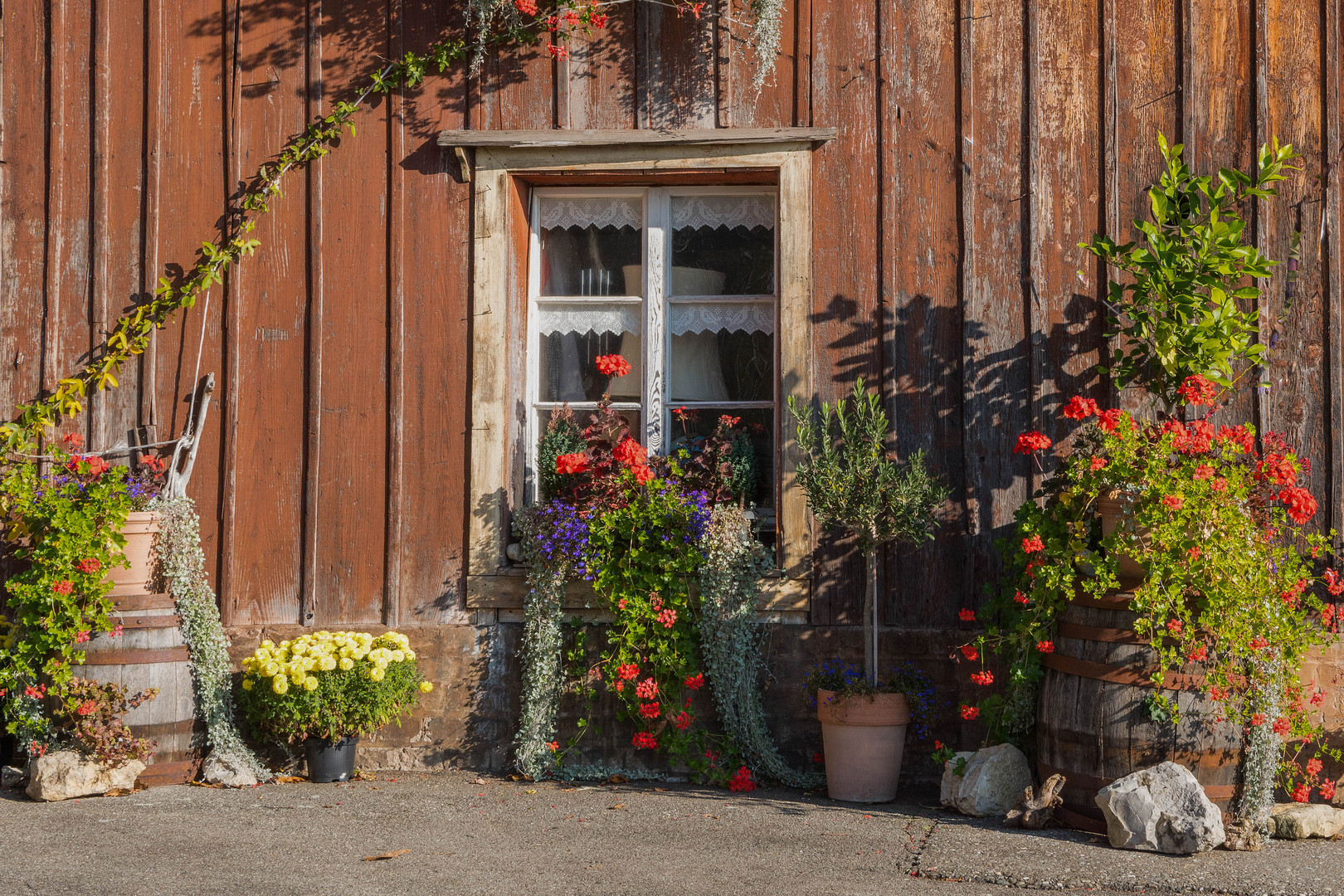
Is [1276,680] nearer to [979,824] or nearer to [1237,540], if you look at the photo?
[1237,540]

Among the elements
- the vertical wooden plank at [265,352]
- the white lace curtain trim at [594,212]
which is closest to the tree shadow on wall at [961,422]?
the white lace curtain trim at [594,212]

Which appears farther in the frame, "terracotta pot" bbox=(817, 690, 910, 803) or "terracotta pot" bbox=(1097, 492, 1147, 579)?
"terracotta pot" bbox=(817, 690, 910, 803)

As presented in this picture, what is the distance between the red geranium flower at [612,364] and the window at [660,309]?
0.23m

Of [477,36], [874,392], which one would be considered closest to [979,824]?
[874,392]

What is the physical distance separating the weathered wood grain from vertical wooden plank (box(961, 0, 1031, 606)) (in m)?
0.95

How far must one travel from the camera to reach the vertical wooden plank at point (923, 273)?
449 centimetres

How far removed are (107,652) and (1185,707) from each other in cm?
390

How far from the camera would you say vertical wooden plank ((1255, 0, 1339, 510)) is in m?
4.37

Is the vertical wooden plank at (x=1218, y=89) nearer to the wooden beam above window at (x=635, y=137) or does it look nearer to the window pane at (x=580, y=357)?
the wooden beam above window at (x=635, y=137)

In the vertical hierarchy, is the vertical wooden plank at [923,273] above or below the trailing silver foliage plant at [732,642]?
above

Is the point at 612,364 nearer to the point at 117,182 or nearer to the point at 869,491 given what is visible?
the point at 869,491

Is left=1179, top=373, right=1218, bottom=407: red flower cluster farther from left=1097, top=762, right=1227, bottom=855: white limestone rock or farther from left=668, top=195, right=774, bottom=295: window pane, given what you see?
left=668, top=195, right=774, bottom=295: window pane

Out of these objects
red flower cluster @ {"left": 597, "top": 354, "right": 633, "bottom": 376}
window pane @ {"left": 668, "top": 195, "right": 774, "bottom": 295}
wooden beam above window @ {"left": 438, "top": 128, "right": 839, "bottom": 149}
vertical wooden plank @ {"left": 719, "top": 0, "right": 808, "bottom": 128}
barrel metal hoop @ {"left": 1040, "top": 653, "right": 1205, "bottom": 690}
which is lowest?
barrel metal hoop @ {"left": 1040, "top": 653, "right": 1205, "bottom": 690}

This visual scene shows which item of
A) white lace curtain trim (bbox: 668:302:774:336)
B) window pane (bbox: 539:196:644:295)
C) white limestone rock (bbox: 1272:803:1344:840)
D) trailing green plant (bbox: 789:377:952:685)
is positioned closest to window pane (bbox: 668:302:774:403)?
white lace curtain trim (bbox: 668:302:774:336)
